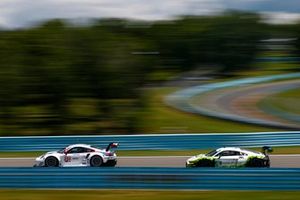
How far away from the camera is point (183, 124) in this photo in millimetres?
28766

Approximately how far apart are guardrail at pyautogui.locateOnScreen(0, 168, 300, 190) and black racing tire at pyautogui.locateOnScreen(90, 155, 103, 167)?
455cm

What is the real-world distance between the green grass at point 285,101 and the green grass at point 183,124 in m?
4.87

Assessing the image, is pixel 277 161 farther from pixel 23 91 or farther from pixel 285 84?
pixel 285 84

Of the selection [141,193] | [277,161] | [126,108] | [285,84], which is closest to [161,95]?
[285,84]

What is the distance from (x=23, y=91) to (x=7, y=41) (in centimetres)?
243

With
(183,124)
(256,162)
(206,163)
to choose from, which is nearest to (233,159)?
(256,162)

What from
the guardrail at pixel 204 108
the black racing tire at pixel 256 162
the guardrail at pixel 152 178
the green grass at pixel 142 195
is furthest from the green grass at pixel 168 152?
the green grass at pixel 142 195

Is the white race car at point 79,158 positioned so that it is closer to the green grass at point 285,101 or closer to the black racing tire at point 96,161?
the black racing tire at point 96,161

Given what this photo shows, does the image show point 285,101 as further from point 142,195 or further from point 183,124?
point 142,195

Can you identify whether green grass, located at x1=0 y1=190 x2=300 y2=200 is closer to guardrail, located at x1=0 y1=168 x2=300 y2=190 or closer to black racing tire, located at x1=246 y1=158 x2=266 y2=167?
guardrail, located at x1=0 y1=168 x2=300 y2=190

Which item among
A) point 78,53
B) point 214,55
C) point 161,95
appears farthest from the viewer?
point 214,55

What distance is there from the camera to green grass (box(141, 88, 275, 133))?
1064 inches

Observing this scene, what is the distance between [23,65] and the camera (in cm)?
2716

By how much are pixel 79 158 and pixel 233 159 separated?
180 inches
